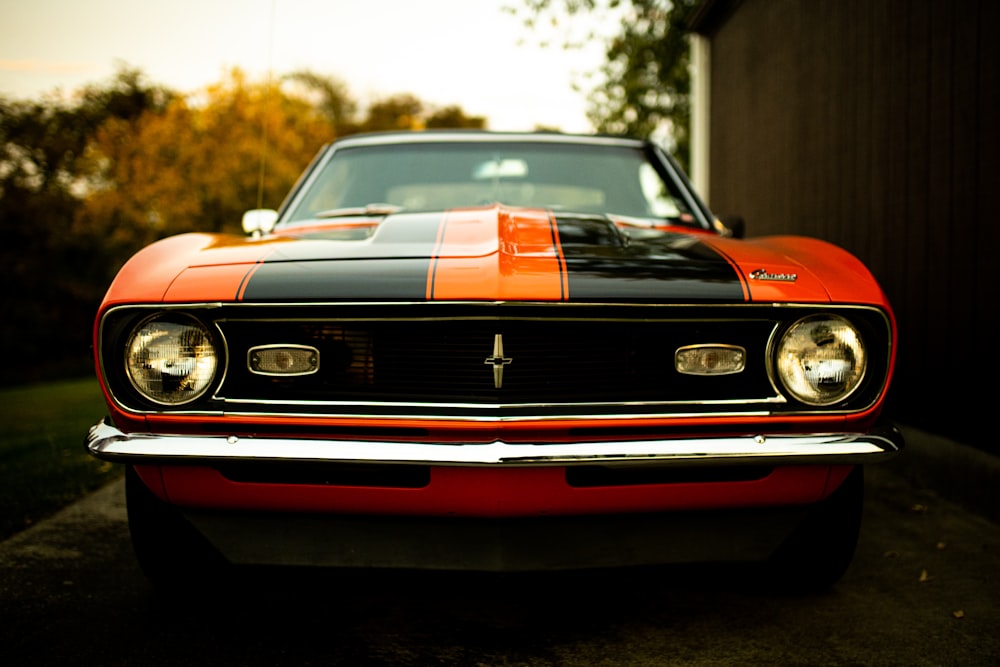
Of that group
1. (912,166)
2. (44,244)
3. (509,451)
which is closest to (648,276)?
(509,451)

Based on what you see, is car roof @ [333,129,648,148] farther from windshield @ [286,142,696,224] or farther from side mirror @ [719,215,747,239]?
side mirror @ [719,215,747,239]

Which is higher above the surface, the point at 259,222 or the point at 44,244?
the point at 44,244

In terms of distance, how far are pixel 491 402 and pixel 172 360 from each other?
71 centimetres

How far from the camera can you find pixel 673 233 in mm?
2719

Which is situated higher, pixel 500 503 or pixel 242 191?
pixel 242 191


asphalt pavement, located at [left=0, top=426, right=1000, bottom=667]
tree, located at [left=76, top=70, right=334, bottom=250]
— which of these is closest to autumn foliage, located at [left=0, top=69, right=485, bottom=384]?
tree, located at [left=76, top=70, right=334, bottom=250]

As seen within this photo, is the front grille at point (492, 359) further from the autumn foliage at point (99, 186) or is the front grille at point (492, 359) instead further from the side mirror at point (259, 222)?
the autumn foliage at point (99, 186)

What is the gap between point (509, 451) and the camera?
1.77 m

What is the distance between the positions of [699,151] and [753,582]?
7.17m

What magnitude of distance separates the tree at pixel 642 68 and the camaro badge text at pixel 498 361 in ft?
27.9

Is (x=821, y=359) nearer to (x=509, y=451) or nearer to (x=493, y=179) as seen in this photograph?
(x=509, y=451)

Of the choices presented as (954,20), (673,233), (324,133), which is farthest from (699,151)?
(324,133)

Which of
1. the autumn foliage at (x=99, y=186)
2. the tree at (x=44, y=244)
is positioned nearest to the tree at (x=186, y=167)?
the autumn foliage at (x=99, y=186)

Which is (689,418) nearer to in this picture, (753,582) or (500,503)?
(500,503)
